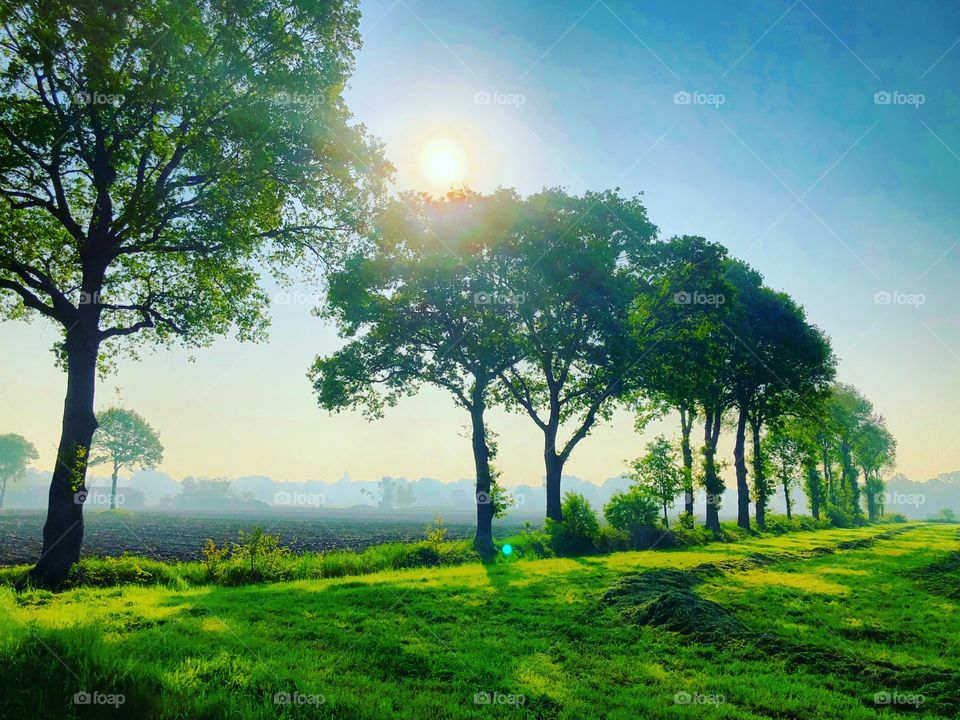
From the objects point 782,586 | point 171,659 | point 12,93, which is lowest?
point 782,586

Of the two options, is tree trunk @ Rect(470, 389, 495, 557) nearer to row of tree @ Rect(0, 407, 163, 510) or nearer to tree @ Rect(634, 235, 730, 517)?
tree @ Rect(634, 235, 730, 517)

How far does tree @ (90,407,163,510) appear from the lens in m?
90.2

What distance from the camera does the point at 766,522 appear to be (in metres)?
49.6

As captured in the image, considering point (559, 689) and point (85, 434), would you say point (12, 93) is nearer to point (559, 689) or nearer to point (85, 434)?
point (85, 434)

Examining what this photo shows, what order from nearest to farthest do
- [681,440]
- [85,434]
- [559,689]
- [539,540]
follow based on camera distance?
[559,689]
[85,434]
[539,540]
[681,440]

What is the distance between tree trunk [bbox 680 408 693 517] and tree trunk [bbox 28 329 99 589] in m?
33.6

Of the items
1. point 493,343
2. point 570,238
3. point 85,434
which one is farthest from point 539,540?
point 85,434

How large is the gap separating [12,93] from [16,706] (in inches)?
708

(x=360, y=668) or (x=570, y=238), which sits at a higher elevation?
(x=570, y=238)

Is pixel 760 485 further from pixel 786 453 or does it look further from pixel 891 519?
Answer: pixel 891 519

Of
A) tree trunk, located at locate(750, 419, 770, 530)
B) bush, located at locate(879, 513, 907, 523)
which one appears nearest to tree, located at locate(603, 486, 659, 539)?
tree trunk, located at locate(750, 419, 770, 530)

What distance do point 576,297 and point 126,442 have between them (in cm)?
9600

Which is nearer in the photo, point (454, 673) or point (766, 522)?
point (454, 673)

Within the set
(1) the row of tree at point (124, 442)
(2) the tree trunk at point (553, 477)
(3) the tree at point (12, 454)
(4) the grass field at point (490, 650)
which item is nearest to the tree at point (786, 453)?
(2) the tree trunk at point (553, 477)
